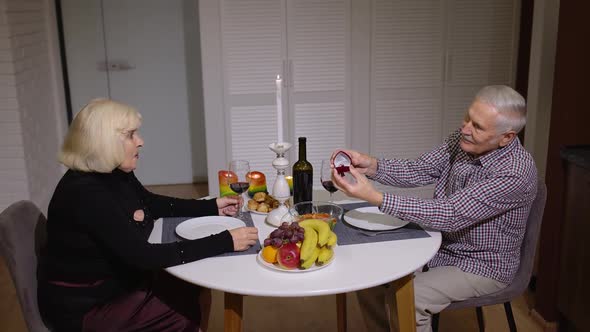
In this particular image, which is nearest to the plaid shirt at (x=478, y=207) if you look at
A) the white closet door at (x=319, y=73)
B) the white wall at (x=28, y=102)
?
the white closet door at (x=319, y=73)

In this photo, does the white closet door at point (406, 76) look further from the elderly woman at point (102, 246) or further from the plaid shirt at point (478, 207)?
the elderly woman at point (102, 246)

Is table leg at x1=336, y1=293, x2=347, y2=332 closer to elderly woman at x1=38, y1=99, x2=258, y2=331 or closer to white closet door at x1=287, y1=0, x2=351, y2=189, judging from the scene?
elderly woman at x1=38, y1=99, x2=258, y2=331

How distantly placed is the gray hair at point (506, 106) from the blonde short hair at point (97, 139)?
1.12 m

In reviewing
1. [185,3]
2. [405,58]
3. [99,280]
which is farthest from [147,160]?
[99,280]

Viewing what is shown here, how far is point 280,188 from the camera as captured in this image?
6.73ft

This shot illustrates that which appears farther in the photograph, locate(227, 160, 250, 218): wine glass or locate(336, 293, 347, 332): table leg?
locate(336, 293, 347, 332): table leg

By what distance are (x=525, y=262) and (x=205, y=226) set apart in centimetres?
108

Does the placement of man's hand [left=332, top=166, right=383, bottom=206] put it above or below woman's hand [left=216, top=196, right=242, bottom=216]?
above

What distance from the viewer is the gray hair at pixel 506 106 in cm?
192

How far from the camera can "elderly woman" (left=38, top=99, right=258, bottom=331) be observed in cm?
171

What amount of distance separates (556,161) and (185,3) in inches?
115

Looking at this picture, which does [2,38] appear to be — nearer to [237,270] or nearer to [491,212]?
[237,270]

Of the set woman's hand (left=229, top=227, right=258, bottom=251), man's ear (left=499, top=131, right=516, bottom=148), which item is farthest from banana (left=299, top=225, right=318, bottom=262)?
man's ear (left=499, top=131, right=516, bottom=148)

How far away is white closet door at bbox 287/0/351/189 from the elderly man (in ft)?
5.83
